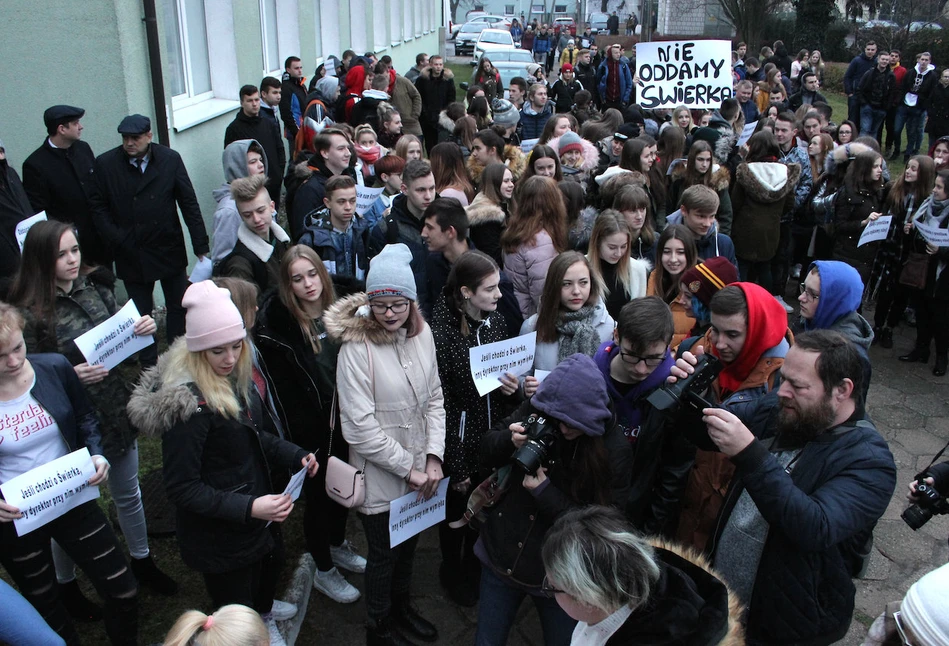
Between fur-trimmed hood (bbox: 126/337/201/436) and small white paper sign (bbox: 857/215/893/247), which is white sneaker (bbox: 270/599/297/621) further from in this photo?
small white paper sign (bbox: 857/215/893/247)

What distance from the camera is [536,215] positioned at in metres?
4.84

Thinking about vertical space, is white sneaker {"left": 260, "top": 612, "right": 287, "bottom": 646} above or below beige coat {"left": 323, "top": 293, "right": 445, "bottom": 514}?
below

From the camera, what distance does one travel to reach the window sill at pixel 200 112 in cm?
772

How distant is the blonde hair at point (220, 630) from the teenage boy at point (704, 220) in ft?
12.9

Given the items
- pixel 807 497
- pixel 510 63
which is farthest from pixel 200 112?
pixel 510 63

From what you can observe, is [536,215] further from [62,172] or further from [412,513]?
[62,172]

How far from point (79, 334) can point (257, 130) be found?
5175mm

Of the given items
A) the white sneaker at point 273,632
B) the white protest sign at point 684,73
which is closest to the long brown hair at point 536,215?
the white sneaker at point 273,632

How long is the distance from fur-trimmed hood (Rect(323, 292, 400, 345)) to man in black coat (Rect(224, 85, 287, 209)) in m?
4.93

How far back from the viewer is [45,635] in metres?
2.63

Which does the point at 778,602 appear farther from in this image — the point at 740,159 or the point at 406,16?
the point at 406,16

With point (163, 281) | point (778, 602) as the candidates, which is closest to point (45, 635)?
point (778, 602)

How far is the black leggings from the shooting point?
2922 mm

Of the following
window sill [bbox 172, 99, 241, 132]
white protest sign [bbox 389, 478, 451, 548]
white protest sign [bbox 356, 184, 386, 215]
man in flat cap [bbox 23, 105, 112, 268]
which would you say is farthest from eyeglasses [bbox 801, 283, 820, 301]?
window sill [bbox 172, 99, 241, 132]
